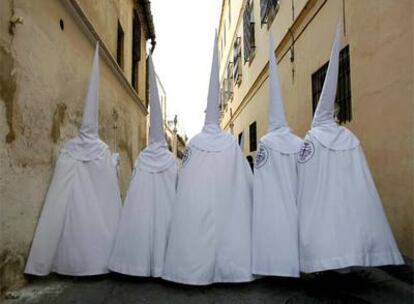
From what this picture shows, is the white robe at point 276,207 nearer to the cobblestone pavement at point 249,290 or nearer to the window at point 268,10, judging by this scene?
the cobblestone pavement at point 249,290

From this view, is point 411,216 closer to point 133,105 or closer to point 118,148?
point 118,148

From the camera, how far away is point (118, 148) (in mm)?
8961

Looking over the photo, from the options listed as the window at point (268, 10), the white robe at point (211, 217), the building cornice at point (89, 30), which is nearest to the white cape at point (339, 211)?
the white robe at point (211, 217)

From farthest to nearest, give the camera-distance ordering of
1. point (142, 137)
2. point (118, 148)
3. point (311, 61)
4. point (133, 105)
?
point (142, 137) < point (133, 105) < point (118, 148) < point (311, 61)

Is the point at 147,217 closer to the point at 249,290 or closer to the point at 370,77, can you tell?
the point at 249,290

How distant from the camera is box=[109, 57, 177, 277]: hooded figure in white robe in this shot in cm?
370

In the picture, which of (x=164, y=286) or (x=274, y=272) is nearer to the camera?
(x=274, y=272)

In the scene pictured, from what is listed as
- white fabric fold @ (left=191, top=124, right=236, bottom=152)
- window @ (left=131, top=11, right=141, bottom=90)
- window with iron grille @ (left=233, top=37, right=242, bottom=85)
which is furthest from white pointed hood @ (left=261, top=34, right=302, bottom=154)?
window with iron grille @ (left=233, top=37, right=242, bottom=85)

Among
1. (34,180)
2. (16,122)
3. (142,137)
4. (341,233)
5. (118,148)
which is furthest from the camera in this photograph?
(142,137)

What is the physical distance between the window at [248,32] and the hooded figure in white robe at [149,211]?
27.8 ft

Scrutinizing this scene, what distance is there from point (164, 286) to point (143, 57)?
11.8 m

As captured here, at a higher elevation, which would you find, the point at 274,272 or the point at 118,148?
the point at 118,148

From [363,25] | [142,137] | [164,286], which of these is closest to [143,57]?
[142,137]

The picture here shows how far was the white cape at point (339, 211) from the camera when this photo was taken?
3094 millimetres
